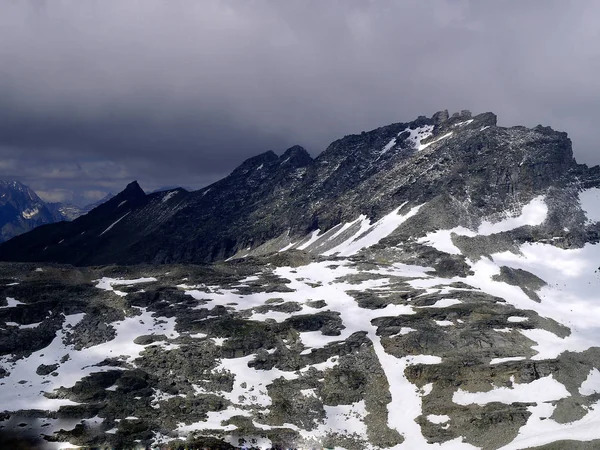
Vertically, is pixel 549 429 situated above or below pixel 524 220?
below

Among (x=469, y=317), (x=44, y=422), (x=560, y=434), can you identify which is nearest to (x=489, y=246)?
(x=469, y=317)

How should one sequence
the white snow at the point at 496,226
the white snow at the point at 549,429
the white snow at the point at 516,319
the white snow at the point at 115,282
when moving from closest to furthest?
the white snow at the point at 549,429 → the white snow at the point at 516,319 → the white snow at the point at 115,282 → the white snow at the point at 496,226

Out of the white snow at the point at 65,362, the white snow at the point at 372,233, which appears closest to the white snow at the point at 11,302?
the white snow at the point at 65,362

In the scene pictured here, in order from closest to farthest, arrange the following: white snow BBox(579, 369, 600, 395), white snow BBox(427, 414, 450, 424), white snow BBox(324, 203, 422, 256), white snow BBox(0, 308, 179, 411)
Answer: white snow BBox(0, 308, 179, 411)
white snow BBox(427, 414, 450, 424)
white snow BBox(579, 369, 600, 395)
white snow BBox(324, 203, 422, 256)

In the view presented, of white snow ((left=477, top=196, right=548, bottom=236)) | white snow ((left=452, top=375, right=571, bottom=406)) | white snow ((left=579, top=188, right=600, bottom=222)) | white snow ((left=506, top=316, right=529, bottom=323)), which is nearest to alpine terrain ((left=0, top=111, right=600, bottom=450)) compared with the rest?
white snow ((left=452, top=375, right=571, bottom=406))

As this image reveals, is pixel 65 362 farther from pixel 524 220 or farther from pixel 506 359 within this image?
pixel 524 220

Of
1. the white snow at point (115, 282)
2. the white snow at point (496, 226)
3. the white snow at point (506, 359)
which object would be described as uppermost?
the white snow at point (496, 226)

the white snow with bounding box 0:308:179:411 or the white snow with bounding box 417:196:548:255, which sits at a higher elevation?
the white snow with bounding box 417:196:548:255

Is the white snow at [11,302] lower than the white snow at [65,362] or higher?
higher

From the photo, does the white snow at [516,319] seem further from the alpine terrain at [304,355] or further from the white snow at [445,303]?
the white snow at [445,303]

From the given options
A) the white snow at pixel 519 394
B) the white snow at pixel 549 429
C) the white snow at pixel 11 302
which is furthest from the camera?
the white snow at pixel 11 302

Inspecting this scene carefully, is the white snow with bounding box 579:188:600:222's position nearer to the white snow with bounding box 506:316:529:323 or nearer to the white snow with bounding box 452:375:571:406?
the white snow with bounding box 506:316:529:323

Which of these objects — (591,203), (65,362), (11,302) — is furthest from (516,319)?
(591,203)
